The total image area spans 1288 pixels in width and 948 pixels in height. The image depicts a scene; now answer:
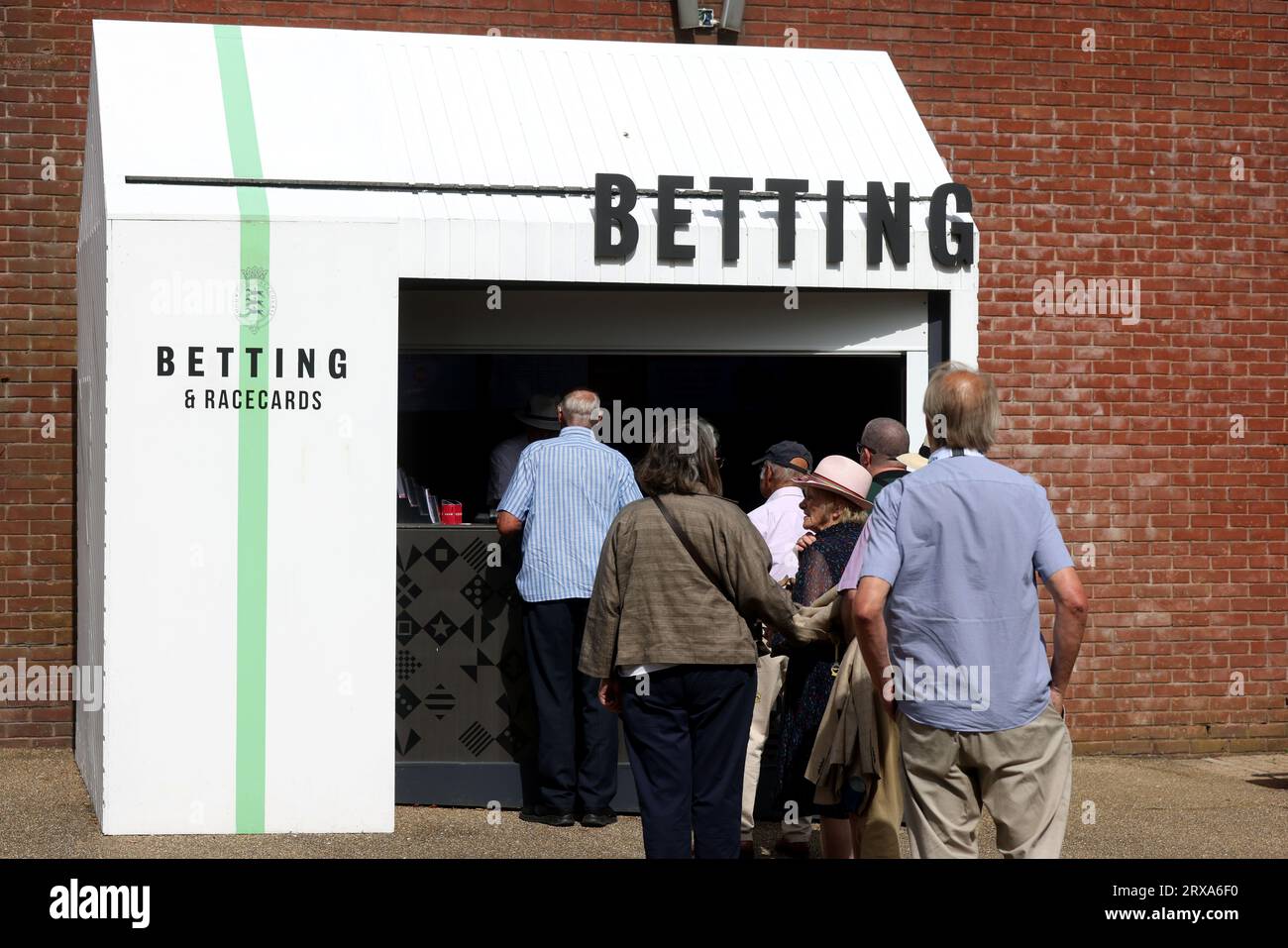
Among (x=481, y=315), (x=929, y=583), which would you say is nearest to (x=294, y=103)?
(x=481, y=315)

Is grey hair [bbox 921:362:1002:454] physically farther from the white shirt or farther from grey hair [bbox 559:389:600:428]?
grey hair [bbox 559:389:600:428]

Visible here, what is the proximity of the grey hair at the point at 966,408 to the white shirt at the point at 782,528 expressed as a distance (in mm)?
2362

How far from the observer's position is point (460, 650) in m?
7.15

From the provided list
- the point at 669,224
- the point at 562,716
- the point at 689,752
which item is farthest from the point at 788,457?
the point at 689,752

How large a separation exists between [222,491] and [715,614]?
248 centimetres

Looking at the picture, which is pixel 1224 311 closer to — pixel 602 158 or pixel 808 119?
pixel 808 119

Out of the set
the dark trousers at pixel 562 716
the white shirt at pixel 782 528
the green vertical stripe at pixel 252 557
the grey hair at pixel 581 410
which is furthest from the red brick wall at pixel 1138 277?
the dark trousers at pixel 562 716

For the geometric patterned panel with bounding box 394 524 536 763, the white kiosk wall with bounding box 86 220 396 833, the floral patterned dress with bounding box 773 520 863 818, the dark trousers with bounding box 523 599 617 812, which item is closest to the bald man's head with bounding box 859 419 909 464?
the floral patterned dress with bounding box 773 520 863 818

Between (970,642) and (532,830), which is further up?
(970,642)

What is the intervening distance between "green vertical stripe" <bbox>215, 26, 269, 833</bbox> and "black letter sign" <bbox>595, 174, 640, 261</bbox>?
4.99 ft

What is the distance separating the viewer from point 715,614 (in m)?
5.01

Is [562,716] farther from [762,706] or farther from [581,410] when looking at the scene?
[581,410]

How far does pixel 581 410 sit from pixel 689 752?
2.41m

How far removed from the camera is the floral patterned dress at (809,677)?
17.4 ft
